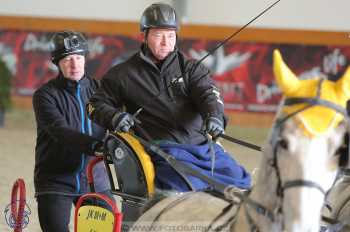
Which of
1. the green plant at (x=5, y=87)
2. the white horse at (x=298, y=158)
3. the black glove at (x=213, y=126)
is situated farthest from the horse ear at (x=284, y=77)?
the green plant at (x=5, y=87)

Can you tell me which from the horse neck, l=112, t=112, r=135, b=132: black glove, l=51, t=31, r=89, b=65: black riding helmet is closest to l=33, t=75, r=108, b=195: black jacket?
l=51, t=31, r=89, b=65: black riding helmet

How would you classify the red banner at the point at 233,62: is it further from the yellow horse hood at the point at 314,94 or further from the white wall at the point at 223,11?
the yellow horse hood at the point at 314,94

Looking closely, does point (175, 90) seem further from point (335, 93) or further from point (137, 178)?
point (335, 93)

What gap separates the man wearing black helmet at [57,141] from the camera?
4512 millimetres

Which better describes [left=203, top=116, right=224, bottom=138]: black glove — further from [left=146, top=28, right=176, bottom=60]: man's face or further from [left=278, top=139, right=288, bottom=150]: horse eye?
[left=278, top=139, right=288, bottom=150]: horse eye

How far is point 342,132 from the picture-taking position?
2418 millimetres

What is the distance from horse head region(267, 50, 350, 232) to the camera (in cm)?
231

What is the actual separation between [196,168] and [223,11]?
11.0m

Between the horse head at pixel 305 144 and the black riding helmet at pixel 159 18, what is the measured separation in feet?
4.88

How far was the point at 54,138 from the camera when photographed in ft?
14.5

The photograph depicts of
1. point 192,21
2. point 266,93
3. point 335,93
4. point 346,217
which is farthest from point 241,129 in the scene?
point 335,93

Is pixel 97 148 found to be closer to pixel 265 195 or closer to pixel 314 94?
pixel 265 195

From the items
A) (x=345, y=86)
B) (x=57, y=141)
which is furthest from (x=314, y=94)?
(x=57, y=141)

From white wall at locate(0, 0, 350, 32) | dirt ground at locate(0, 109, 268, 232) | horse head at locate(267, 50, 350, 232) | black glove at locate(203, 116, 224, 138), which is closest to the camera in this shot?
horse head at locate(267, 50, 350, 232)
